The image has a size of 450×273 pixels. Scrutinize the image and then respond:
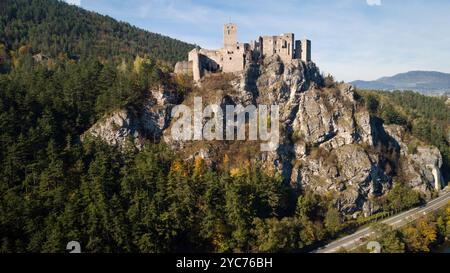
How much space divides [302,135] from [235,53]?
1554cm

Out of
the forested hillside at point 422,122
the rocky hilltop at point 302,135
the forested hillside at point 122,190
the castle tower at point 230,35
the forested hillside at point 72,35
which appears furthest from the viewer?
the forested hillside at point 72,35

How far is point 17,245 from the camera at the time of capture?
35.4 meters

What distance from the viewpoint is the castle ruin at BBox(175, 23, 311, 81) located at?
60969 mm

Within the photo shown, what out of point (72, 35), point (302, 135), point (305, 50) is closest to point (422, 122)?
point (305, 50)

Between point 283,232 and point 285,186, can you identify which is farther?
point 285,186

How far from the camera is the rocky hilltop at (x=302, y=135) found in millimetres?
56091

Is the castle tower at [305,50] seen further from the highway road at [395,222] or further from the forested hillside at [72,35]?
the forested hillside at [72,35]

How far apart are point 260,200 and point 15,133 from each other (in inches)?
1160

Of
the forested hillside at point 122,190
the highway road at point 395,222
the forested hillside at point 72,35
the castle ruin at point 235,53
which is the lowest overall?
the highway road at point 395,222

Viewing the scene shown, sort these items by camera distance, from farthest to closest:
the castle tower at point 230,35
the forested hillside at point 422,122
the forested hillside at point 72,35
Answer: the forested hillside at point 72,35 < the forested hillside at point 422,122 < the castle tower at point 230,35

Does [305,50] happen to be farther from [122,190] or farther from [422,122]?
[422,122]

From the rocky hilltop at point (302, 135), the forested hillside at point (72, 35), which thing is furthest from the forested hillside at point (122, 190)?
the forested hillside at point (72, 35)
